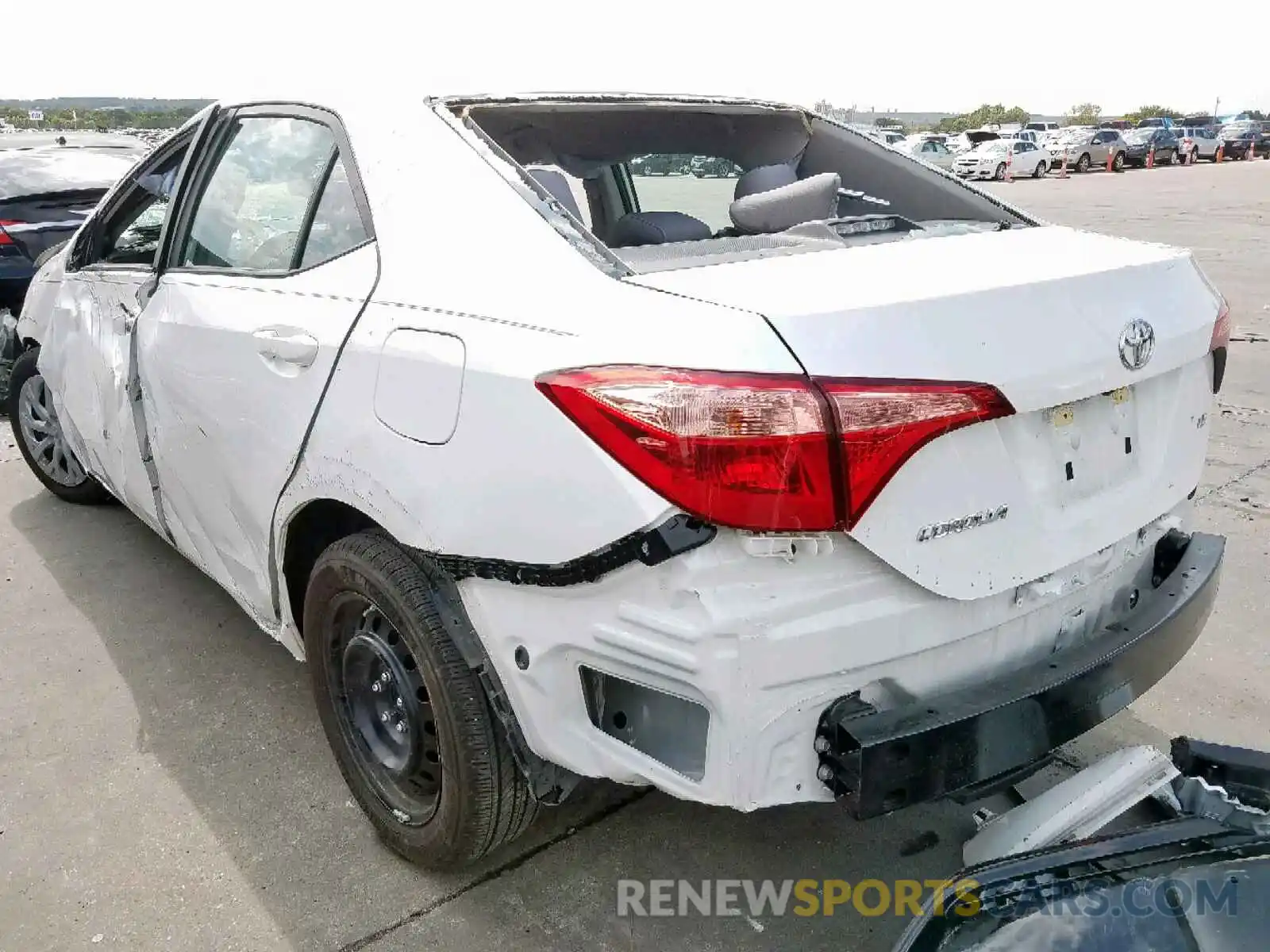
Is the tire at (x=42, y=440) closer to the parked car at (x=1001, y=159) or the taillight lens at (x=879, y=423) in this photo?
the taillight lens at (x=879, y=423)

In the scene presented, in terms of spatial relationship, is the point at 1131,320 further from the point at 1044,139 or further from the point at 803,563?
the point at 1044,139

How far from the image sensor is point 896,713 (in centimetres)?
176

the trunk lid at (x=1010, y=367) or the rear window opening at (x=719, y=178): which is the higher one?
the rear window opening at (x=719, y=178)

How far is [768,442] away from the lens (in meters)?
1.62

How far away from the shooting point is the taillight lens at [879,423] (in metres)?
1.63

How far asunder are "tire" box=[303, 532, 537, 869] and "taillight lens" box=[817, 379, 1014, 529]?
2.96 ft

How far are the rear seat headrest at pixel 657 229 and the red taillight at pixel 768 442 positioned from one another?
1.13 m

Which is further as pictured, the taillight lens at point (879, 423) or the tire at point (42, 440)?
the tire at point (42, 440)

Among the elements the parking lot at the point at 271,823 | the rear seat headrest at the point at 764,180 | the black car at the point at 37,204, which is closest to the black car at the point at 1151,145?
the black car at the point at 37,204

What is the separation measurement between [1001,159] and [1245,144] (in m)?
22.0

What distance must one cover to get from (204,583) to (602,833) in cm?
223

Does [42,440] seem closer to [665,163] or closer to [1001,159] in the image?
[665,163]

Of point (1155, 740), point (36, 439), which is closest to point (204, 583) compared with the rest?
point (36, 439)

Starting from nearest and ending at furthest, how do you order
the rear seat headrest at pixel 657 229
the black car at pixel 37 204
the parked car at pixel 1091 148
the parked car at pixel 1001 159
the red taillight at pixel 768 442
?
1. the red taillight at pixel 768 442
2. the rear seat headrest at pixel 657 229
3. the black car at pixel 37 204
4. the parked car at pixel 1001 159
5. the parked car at pixel 1091 148
